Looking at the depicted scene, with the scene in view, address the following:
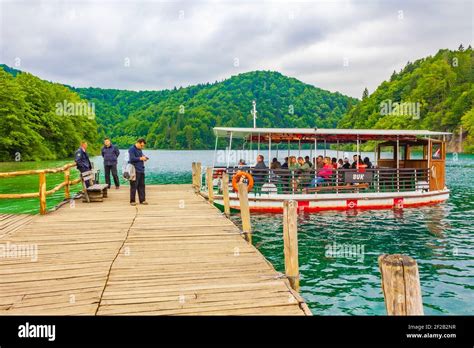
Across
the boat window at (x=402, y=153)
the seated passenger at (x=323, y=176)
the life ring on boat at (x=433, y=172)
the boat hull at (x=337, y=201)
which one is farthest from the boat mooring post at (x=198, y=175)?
the life ring on boat at (x=433, y=172)

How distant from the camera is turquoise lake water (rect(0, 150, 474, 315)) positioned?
8500 millimetres

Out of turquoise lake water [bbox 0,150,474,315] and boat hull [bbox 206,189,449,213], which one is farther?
boat hull [bbox 206,189,449,213]

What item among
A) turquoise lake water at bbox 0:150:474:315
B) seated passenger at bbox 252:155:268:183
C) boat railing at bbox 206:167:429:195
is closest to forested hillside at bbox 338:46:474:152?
boat railing at bbox 206:167:429:195

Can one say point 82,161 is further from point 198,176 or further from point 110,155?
point 198,176

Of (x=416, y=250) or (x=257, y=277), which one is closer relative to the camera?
(x=257, y=277)

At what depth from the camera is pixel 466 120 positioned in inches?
3984

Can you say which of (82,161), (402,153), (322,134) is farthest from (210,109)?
(82,161)

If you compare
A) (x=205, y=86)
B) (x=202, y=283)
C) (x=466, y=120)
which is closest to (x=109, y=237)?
(x=202, y=283)

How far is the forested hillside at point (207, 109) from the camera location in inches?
4254

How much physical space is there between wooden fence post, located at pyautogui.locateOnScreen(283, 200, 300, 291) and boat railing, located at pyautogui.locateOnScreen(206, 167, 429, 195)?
35.2ft

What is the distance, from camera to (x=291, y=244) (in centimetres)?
655

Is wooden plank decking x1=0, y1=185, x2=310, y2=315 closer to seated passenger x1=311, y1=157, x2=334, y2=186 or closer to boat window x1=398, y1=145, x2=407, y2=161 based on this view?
seated passenger x1=311, y1=157, x2=334, y2=186
